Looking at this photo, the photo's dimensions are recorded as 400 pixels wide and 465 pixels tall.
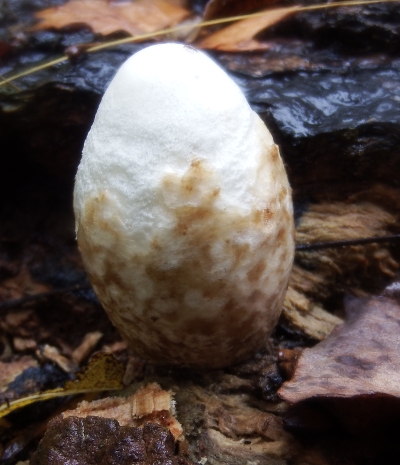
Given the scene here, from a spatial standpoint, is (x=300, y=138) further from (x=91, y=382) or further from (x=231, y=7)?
(x=91, y=382)

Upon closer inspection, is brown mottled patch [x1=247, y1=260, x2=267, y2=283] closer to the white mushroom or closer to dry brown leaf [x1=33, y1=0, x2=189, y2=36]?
the white mushroom

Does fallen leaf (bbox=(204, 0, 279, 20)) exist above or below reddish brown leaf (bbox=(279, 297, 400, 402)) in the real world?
above

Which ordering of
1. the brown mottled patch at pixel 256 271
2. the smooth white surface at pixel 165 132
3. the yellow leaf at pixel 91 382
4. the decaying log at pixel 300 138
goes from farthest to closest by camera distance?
the decaying log at pixel 300 138 → the yellow leaf at pixel 91 382 → the brown mottled patch at pixel 256 271 → the smooth white surface at pixel 165 132

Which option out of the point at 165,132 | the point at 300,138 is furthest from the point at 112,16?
the point at 165,132

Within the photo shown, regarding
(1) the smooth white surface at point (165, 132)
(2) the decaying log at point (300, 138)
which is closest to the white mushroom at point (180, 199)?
(1) the smooth white surface at point (165, 132)

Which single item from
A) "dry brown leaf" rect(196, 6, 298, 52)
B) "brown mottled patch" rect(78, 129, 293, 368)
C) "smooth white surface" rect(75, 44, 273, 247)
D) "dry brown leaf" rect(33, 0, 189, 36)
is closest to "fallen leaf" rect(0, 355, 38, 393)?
"brown mottled patch" rect(78, 129, 293, 368)

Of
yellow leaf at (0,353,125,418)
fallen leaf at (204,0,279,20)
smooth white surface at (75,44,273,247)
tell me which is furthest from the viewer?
fallen leaf at (204,0,279,20)

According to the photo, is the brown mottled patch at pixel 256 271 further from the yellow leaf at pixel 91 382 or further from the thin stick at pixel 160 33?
the thin stick at pixel 160 33
